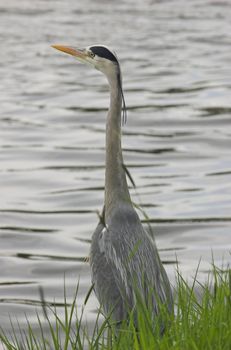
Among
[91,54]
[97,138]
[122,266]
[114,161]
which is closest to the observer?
[122,266]

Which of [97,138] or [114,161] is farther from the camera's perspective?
[97,138]

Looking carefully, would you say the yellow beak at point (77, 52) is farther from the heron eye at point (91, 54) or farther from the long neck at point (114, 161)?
the long neck at point (114, 161)

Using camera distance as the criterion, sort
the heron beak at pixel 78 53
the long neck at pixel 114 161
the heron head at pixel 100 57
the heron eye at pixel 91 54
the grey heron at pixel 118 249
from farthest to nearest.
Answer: the heron beak at pixel 78 53, the heron eye at pixel 91 54, the heron head at pixel 100 57, the long neck at pixel 114 161, the grey heron at pixel 118 249

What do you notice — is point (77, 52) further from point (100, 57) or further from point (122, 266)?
point (122, 266)

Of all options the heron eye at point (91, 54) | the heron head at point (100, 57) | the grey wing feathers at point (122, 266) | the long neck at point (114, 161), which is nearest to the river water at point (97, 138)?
→ the grey wing feathers at point (122, 266)

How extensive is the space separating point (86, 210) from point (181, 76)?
7524mm

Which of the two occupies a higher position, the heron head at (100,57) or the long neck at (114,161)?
the heron head at (100,57)

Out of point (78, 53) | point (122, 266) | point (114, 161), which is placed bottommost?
point (122, 266)

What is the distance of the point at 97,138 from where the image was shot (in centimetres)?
1484

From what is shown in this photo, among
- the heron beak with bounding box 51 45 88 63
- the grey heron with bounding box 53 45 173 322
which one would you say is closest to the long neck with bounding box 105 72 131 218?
the grey heron with bounding box 53 45 173 322

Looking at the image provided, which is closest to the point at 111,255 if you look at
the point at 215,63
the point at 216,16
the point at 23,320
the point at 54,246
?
the point at 23,320

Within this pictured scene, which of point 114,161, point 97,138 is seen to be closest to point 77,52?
point 114,161

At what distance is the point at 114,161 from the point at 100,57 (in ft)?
2.32

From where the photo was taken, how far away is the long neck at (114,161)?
7129mm
